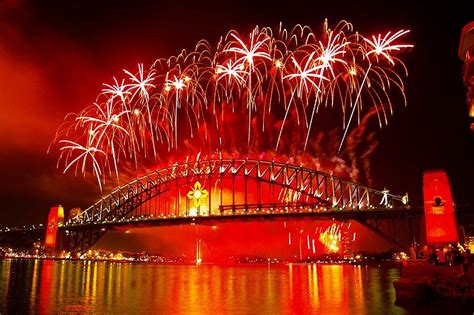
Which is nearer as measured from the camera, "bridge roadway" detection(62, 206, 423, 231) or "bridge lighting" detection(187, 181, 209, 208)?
"bridge roadway" detection(62, 206, 423, 231)

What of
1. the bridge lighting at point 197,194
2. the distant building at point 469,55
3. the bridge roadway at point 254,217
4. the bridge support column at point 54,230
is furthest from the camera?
the bridge support column at point 54,230

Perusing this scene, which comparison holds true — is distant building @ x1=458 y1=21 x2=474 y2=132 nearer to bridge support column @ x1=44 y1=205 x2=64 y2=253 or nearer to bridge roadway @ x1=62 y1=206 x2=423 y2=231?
bridge roadway @ x1=62 y1=206 x2=423 y2=231

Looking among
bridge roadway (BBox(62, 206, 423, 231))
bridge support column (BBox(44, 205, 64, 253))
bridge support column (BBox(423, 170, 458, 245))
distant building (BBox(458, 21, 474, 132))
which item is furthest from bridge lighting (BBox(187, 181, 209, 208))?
distant building (BBox(458, 21, 474, 132))

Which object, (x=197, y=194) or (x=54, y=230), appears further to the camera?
(x=54, y=230)

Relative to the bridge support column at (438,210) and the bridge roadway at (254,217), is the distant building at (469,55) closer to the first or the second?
the bridge support column at (438,210)

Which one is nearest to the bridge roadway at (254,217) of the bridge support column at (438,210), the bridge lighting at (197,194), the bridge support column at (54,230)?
the bridge lighting at (197,194)

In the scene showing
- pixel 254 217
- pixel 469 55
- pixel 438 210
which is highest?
pixel 469 55

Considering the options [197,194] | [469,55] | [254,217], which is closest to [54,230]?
[197,194]

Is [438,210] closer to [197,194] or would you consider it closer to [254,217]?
[254,217]

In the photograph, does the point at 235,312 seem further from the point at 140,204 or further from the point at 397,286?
the point at 140,204
